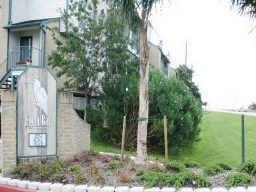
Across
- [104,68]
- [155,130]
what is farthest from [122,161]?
[104,68]

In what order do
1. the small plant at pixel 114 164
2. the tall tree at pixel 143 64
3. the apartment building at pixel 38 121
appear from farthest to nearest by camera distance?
the apartment building at pixel 38 121, the tall tree at pixel 143 64, the small plant at pixel 114 164

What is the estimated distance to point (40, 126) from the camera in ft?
29.5

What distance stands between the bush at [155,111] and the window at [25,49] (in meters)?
6.93

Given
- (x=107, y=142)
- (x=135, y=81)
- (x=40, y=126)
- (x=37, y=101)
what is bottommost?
(x=107, y=142)

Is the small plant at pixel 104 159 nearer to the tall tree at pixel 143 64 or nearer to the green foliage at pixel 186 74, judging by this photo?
the tall tree at pixel 143 64

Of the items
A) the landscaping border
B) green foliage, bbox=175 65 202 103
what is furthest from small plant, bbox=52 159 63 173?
green foliage, bbox=175 65 202 103

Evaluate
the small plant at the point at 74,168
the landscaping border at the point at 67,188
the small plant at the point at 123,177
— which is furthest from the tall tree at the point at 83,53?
the small plant at the point at 123,177

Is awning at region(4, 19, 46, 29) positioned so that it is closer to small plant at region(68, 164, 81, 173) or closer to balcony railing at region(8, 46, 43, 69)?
balcony railing at region(8, 46, 43, 69)

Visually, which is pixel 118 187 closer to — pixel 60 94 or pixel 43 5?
pixel 60 94

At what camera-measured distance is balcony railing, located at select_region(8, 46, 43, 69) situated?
68.0ft

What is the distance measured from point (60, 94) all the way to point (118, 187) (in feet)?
11.2

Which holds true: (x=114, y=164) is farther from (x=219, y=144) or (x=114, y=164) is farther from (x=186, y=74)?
(x=186, y=74)

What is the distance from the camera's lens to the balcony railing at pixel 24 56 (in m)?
20.7

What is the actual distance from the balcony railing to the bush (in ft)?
19.2
